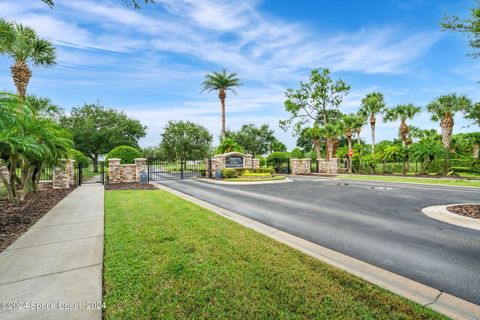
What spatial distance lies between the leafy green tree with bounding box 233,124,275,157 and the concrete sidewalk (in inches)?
1836

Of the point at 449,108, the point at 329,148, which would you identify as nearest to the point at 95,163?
the point at 329,148

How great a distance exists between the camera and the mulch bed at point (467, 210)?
6980 mm

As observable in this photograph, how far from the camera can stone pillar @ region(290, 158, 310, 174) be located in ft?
93.7

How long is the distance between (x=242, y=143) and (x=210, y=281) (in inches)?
1945

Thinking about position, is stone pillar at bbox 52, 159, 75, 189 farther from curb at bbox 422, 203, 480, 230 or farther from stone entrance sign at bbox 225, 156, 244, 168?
curb at bbox 422, 203, 480, 230

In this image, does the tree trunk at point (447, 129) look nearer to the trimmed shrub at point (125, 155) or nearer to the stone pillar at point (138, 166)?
the stone pillar at point (138, 166)

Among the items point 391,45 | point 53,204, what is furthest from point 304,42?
point 53,204

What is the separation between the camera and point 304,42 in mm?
18328

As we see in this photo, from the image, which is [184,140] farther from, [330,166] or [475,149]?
[475,149]

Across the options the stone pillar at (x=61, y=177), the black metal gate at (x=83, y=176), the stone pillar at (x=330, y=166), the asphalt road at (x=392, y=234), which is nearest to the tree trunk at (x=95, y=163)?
the black metal gate at (x=83, y=176)

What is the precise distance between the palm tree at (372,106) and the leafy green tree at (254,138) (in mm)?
21128

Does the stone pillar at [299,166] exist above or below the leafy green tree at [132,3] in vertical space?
below

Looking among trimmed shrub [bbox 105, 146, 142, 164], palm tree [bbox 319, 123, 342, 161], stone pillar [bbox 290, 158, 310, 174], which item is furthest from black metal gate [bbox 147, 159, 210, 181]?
palm tree [bbox 319, 123, 342, 161]

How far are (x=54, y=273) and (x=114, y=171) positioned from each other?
16.2 meters
